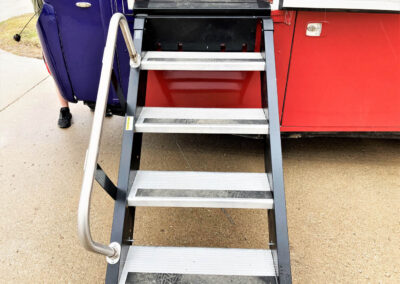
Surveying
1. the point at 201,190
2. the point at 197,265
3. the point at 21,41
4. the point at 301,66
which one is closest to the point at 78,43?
the point at 201,190

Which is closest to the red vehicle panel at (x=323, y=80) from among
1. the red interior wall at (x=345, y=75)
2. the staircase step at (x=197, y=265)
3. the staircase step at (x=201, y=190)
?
the red interior wall at (x=345, y=75)

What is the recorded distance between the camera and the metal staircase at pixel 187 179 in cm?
141

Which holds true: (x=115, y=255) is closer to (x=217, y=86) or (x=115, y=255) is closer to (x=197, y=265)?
(x=197, y=265)

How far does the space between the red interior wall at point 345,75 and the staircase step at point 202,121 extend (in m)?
0.58

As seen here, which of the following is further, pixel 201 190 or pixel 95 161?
pixel 201 190

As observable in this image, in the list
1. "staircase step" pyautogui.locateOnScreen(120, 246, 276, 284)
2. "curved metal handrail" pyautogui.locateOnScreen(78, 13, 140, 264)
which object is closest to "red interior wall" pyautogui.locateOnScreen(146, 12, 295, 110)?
"curved metal handrail" pyautogui.locateOnScreen(78, 13, 140, 264)

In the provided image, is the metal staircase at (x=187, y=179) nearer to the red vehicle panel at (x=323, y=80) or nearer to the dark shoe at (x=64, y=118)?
the red vehicle panel at (x=323, y=80)

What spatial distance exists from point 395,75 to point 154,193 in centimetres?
179

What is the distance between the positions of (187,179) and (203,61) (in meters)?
0.67

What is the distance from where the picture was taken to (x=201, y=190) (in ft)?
5.33

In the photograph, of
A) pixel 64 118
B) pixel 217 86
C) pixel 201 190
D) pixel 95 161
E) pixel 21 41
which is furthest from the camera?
pixel 21 41

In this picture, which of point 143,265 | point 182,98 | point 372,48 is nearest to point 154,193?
point 143,265

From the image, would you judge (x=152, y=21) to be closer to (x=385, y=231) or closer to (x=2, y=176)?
(x=2, y=176)

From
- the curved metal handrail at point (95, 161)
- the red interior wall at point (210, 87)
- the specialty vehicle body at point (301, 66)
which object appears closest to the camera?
the curved metal handrail at point (95, 161)
